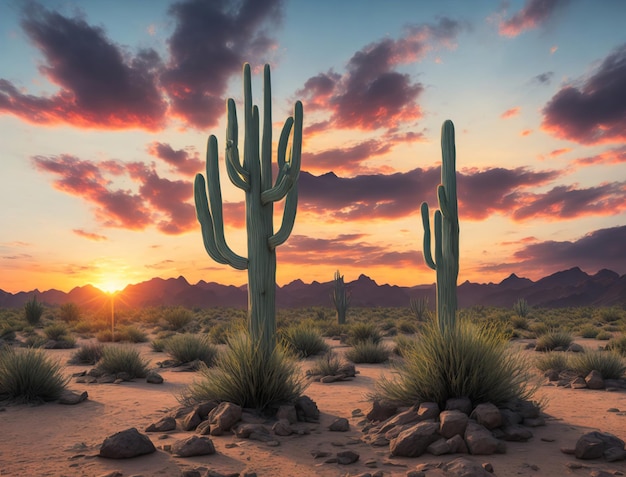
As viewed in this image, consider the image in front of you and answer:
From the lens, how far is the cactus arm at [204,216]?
12.0m

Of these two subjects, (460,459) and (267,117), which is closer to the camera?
(460,459)

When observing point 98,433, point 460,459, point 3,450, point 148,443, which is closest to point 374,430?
point 460,459

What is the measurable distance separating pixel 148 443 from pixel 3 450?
2.53 metres

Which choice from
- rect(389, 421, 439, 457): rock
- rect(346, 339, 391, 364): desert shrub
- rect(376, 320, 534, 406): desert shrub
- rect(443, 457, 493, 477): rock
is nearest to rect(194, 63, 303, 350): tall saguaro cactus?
rect(376, 320, 534, 406): desert shrub

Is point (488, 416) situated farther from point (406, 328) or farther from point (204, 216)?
point (406, 328)

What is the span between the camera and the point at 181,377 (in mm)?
16047

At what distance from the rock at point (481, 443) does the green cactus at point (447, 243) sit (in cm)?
556

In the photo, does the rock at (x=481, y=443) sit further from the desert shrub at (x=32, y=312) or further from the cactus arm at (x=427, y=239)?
the desert shrub at (x=32, y=312)

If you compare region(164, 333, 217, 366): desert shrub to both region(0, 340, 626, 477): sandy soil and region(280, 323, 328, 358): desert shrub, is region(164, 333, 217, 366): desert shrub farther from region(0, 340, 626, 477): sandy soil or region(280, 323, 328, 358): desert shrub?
region(0, 340, 626, 477): sandy soil

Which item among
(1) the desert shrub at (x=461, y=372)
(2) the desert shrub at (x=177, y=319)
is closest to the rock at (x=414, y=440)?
(1) the desert shrub at (x=461, y=372)

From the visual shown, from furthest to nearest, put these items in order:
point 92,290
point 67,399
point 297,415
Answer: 1. point 92,290
2. point 67,399
3. point 297,415

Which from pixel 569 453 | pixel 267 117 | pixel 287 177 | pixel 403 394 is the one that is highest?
pixel 267 117

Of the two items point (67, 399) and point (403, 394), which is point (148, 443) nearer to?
point (403, 394)

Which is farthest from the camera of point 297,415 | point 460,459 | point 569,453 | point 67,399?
point 67,399
